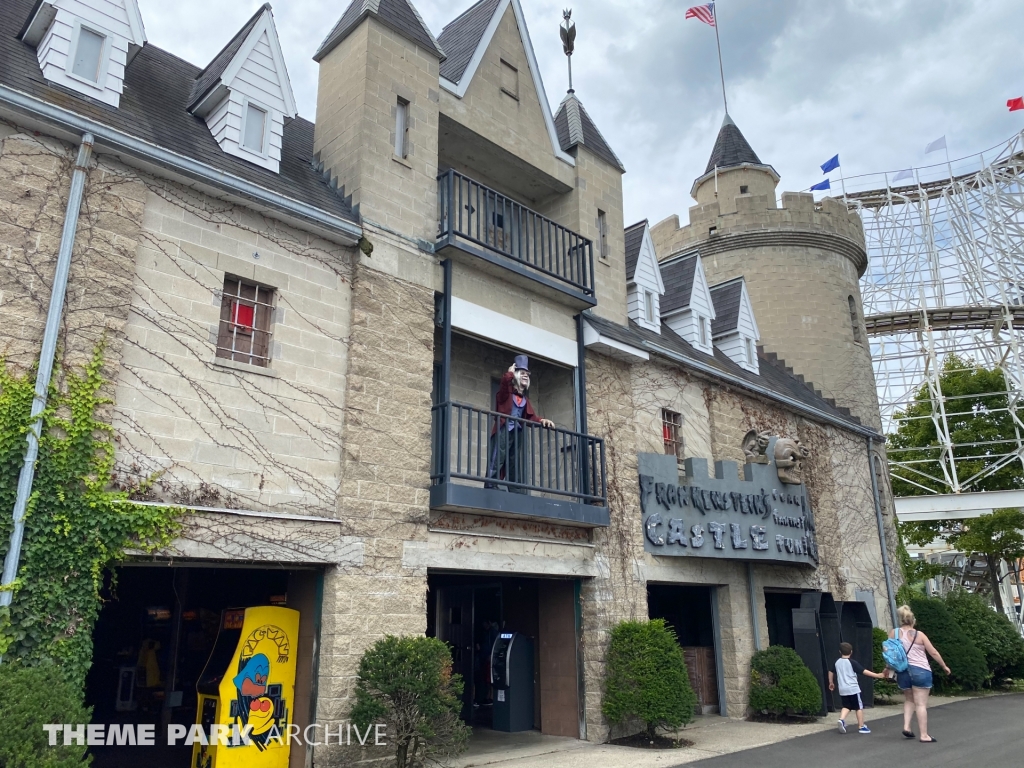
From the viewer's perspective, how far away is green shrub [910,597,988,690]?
56.5 ft

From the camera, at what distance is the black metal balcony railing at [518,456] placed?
409 inches

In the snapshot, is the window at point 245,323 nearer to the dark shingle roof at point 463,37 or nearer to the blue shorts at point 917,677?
the dark shingle roof at point 463,37

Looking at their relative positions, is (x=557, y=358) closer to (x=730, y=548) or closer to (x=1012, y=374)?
(x=730, y=548)

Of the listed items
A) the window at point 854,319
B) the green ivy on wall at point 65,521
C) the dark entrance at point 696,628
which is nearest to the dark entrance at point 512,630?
the dark entrance at point 696,628

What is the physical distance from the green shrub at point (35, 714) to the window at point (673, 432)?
10.9 metres

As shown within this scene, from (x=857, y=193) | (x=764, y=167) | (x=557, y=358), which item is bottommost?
(x=557, y=358)

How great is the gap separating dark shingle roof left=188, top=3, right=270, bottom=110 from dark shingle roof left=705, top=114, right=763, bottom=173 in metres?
17.0

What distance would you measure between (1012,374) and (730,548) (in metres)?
24.9

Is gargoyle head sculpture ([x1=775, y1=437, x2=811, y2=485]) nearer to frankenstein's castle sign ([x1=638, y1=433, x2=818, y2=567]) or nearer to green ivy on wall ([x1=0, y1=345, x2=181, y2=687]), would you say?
frankenstein's castle sign ([x1=638, y1=433, x2=818, y2=567])

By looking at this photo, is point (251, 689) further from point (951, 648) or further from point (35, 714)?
point (951, 648)

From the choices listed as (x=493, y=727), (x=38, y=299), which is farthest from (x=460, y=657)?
(x=38, y=299)

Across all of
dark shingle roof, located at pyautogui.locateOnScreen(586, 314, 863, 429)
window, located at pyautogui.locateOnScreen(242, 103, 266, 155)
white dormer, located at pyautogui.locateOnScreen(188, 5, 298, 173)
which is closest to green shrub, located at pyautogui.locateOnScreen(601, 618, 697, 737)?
dark shingle roof, located at pyautogui.locateOnScreen(586, 314, 863, 429)

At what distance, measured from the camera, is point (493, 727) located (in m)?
12.6

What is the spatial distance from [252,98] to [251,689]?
23.7 feet
